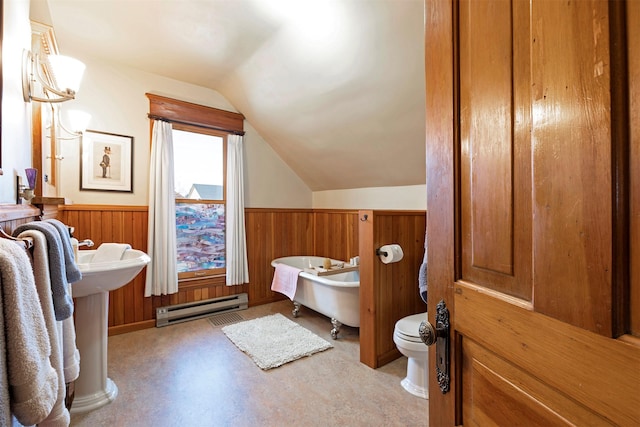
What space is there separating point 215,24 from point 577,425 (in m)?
2.71

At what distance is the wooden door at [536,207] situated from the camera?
38cm

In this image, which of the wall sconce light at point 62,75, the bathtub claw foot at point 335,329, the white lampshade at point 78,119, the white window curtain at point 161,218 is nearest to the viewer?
the wall sconce light at point 62,75

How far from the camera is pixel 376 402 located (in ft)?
6.02

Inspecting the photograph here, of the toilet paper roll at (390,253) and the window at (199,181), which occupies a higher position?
the window at (199,181)

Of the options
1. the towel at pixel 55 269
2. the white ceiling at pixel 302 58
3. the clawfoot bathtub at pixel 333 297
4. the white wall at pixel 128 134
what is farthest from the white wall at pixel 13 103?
the clawfoot bathtub at pixel 333 297

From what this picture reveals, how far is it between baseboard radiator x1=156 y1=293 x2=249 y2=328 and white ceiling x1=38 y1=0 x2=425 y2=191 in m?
2.07

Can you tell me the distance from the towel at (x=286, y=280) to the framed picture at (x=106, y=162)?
1.79 meters

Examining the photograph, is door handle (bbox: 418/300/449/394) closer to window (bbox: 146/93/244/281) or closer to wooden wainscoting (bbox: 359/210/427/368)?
wooden wainscoting (bbox: 359/210/427/368)

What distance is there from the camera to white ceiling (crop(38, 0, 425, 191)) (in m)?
1.90

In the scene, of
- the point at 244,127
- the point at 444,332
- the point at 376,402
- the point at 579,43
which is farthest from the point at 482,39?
the point at 244,127

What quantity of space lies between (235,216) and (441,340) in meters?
3.02

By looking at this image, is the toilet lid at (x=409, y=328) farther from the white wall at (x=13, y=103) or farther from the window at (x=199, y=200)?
the window at (x=199, y=200)

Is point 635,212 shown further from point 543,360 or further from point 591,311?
point 543,360

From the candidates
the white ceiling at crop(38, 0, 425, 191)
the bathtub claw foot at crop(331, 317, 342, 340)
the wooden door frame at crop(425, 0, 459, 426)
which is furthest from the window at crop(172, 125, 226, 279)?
the wooden door frame at crop(425, 0, 459, 426)
